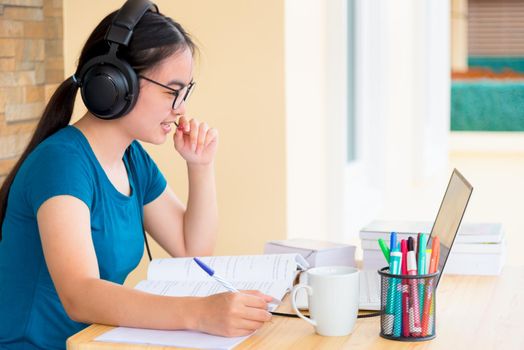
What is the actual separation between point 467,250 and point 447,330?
1.32 ft

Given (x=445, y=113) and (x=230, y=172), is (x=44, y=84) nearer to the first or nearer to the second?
(x=230, y=172)

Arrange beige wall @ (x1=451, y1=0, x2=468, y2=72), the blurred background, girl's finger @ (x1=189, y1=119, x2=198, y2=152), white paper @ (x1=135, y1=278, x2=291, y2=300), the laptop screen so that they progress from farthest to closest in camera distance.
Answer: beige wall @ (x1=451, y1=0, x2=468, y2=72) → the blurred background → girl's finger @ (x1=189, y1=119, x2=198, y2=152) → white paper @ (x1=135, y1=278, x2=291, y2=300) → the laptop screen

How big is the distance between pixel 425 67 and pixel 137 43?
579 centimetres

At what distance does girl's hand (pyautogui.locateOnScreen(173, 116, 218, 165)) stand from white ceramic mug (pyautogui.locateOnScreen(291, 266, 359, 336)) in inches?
24.0

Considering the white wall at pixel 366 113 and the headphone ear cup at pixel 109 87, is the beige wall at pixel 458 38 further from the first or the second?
the headphone ear cup at pixel 109 87

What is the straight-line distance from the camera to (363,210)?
4.71m

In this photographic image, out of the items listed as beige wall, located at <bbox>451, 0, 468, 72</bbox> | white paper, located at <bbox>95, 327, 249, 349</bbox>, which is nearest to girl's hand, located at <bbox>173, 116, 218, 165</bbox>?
white paper, located at <bbox>95, 327, 249, 349</bbox>

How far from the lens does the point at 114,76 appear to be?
1677 millimetres

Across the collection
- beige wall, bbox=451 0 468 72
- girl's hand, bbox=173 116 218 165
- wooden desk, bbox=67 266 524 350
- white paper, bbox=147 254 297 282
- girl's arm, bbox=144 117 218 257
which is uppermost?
beige wall, bbox=451 0 468 72

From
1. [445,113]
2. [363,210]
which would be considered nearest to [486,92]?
[445,113]

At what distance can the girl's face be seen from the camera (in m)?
1.74

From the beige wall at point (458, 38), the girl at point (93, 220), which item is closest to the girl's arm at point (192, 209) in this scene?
the girl at point (93, 220)

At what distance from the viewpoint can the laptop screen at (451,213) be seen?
5.24ft

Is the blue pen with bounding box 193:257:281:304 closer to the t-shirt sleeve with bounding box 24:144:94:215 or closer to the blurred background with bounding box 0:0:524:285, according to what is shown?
the t-shirt sleeve with bounding box 24:144:94:215
